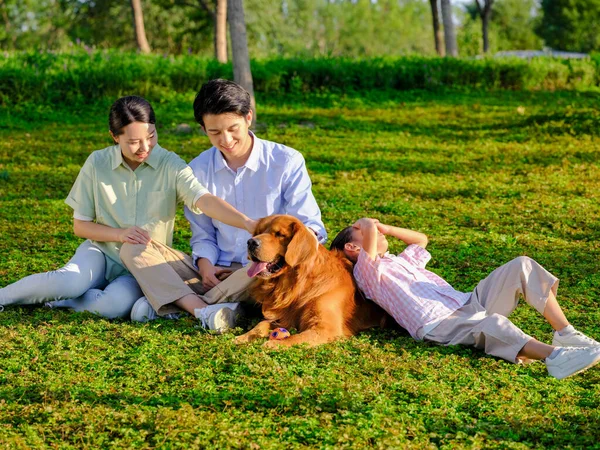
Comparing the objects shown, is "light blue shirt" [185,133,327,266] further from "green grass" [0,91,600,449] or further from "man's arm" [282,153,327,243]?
"green grass" [0,91,600,449]

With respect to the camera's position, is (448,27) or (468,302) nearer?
(468,302)

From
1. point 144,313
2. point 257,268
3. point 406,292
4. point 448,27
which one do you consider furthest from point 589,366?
point 448,27

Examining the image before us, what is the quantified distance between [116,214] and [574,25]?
47.7 meters

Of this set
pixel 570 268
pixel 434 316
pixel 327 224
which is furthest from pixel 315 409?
pixel 327 224

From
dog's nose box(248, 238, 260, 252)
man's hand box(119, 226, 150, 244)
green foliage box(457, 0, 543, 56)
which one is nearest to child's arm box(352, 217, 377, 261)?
dog's nose box(248, 238, 260, 252)

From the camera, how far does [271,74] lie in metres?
14.6

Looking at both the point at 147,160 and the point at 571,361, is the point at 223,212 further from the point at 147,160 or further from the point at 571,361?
the point at 571,361

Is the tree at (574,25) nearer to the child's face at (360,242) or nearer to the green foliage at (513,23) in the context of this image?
the green foliage at (513,23)

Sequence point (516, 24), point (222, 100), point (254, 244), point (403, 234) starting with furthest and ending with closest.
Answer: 1. point (516, 24)
2. point (403, 234)
3. point (222, 100)
4. point (254, 244)

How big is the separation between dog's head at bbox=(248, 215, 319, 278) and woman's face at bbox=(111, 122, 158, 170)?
100 cm

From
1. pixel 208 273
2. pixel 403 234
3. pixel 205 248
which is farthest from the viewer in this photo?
pixel 205 248

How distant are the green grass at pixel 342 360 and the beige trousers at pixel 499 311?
0.11 m

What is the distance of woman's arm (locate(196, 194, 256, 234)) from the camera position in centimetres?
497

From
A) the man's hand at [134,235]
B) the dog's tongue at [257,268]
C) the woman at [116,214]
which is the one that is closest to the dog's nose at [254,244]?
the dog's tongue at [257,268]
